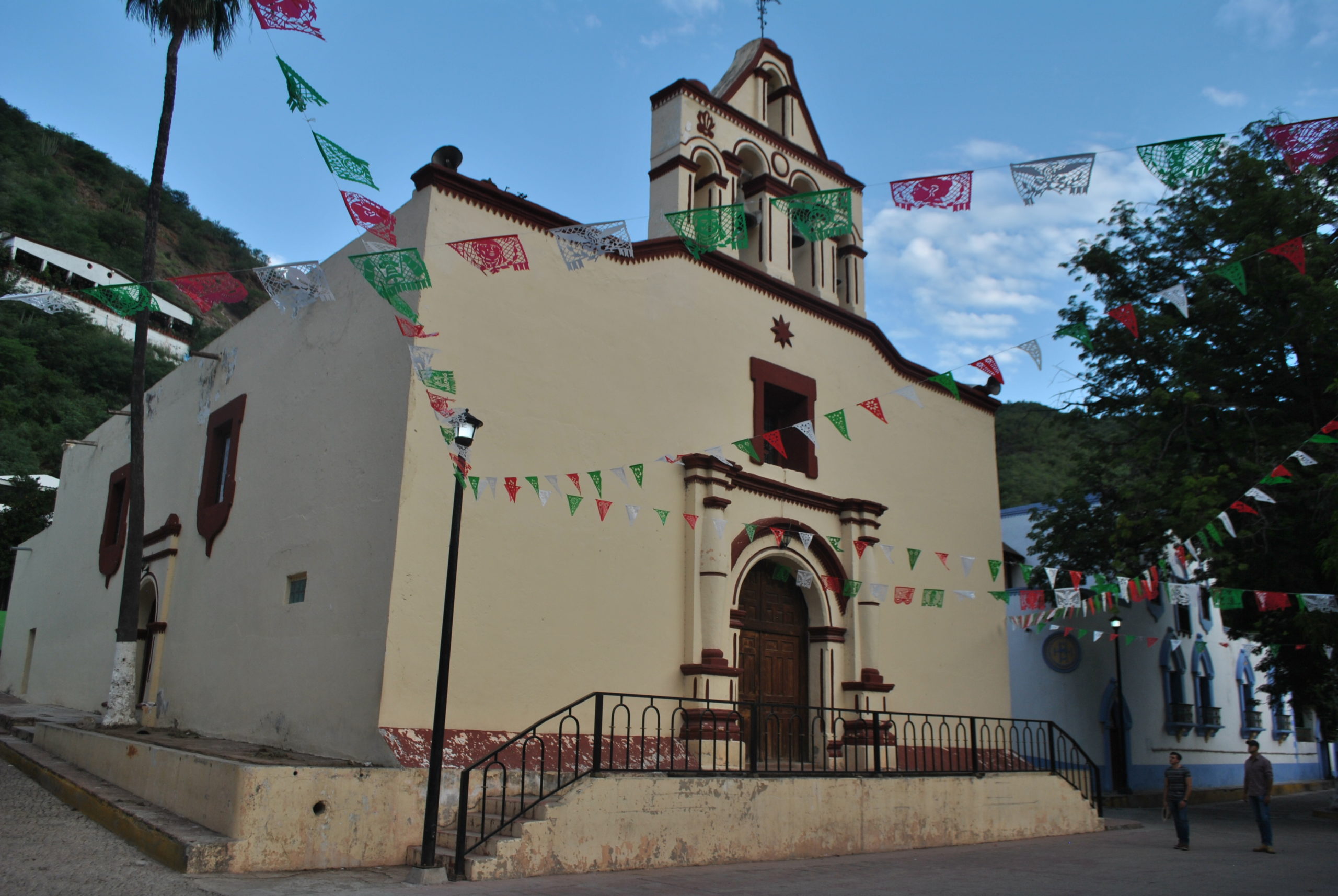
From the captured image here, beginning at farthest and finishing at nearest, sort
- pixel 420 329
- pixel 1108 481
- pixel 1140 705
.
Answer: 1. pixel 1140 705
2. pixel 1108 481
3. pixel 420 329

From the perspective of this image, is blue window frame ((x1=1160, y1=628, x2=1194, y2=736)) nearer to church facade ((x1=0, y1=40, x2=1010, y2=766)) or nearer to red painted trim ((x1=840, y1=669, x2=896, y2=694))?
church facade ((x1=0, y1=40, x2=1010, y2=766))

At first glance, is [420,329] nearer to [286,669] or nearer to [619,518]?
[619,518]

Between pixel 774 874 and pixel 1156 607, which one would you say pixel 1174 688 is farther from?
pixel 774 874

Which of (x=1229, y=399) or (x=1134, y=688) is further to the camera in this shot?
(x=1134, y=688)

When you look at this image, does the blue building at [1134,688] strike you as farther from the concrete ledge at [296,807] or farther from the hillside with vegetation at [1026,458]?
the concrete ledge at [296,807]

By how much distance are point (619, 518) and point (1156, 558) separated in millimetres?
9601

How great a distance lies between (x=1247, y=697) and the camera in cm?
2602

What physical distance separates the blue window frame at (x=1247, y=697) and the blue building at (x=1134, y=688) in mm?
1125

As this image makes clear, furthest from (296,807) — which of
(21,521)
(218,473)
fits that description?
(21,521)

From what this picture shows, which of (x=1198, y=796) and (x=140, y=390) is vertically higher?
(x=140, y=390)

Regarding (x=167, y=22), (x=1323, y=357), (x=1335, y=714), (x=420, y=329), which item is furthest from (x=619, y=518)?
(x=1335, y=714)

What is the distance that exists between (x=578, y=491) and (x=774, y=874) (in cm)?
436

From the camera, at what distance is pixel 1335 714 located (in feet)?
72.0

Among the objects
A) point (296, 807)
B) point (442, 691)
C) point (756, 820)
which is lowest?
point (756, 820)
